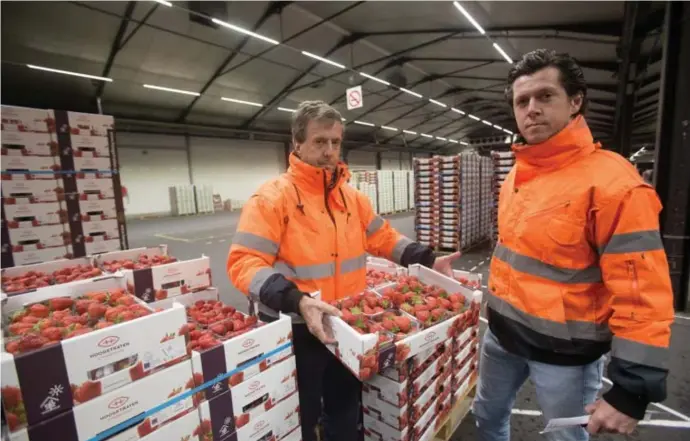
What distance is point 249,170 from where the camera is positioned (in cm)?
1984

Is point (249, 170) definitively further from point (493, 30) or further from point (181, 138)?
point (493, 30)

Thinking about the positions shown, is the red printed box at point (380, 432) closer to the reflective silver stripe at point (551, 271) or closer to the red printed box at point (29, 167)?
the reflective silver stripe at point (551, 271)

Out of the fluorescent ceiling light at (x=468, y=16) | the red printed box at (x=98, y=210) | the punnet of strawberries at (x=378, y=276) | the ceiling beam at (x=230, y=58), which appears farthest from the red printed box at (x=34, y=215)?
the fluorescent ceiling light at (x=468, y=16)

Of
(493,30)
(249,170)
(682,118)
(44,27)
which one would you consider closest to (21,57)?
(44,27)

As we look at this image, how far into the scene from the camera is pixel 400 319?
185 cm

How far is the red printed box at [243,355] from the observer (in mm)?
1580

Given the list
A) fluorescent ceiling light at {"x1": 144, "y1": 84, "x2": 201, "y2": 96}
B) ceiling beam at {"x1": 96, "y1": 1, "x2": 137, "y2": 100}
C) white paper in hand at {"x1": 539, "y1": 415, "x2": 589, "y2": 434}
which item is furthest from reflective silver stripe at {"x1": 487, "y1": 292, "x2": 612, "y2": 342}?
fluorescent ceiling light at {"x1": 144, "y1": 84, "x2": 201, "y2": 96}

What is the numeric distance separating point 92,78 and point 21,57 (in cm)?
183

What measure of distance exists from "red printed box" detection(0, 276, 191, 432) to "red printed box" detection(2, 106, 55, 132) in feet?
16.7

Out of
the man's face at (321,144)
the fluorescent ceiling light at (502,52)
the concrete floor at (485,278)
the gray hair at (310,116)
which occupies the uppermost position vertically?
the fluorescent ceiling light at (502,52)

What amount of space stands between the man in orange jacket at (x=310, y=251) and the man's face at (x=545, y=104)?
37.5 inches

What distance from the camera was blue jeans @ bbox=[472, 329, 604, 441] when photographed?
149 centimetres

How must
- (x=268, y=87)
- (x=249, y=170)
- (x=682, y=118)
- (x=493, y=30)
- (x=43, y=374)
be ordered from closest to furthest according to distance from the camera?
(x=43, y=374)
(x=682, y=118)
(x=493, y=30)
(x=268, y=87)
(x=249, y=170)

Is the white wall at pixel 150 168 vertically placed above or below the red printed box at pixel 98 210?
above
